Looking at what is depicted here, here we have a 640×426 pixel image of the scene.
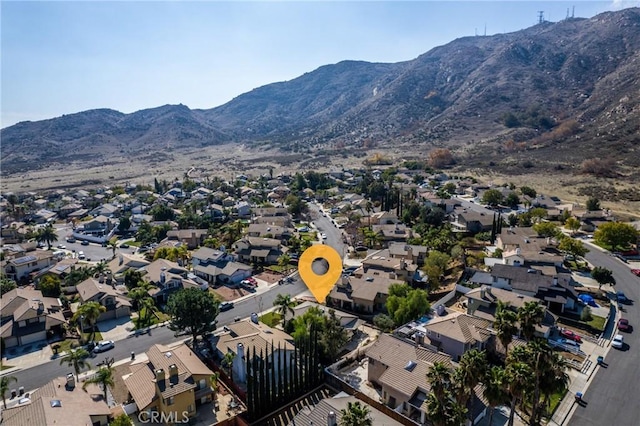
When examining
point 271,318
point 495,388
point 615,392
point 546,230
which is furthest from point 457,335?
point 546,230

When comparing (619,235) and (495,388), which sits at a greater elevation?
(495,388)

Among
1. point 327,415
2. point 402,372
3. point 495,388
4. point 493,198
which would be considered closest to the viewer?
point 495,388

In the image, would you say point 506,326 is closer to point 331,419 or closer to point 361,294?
point 331,419

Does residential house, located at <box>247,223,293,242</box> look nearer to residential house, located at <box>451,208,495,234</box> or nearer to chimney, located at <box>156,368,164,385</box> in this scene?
residential house, located at <box>451,208,495,234</box>

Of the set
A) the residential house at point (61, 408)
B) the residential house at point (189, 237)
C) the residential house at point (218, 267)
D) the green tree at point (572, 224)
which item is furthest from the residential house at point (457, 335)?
the residential house at point (189, 237)

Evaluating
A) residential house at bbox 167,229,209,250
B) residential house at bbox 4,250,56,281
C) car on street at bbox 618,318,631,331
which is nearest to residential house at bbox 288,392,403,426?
car on street at bbox 618,318,631,331

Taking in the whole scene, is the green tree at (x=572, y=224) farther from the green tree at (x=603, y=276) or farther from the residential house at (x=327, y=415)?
the residential house at (x=327, y=415)

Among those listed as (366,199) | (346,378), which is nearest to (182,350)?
(346,378)
